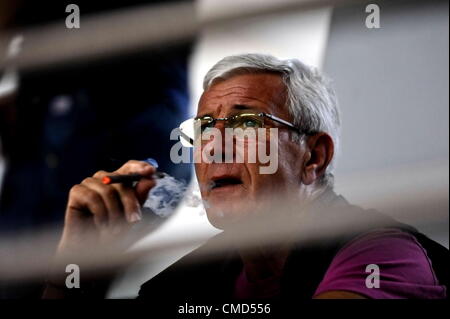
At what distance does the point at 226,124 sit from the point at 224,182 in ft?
0.43

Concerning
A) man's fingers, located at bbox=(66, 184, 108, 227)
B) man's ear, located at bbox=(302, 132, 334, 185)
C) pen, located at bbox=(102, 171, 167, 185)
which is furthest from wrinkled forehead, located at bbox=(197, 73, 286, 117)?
man's fingers, located at bbox=(66, 184, 108, 227)

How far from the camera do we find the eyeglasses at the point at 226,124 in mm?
1629

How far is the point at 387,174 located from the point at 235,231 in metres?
0.38

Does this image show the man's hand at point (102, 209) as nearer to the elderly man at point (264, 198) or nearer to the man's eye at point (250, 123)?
the elderly man at point (264, 198)

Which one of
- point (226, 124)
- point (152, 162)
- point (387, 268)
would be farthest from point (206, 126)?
point (387, 268)

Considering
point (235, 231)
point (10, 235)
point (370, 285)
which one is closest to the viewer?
point (370, 285)

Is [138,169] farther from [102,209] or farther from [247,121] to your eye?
[247,121]

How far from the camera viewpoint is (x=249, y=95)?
1643 mm

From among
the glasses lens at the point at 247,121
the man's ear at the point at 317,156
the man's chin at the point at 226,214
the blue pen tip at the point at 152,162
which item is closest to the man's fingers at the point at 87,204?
the blue pen tip at the point at 152,162

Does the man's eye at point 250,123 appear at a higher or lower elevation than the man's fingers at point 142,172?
higher

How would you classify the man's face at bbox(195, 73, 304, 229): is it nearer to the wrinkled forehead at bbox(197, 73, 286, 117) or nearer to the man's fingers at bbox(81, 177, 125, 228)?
the wrinkled forehead at bbox(197, 73, 286, 117)
